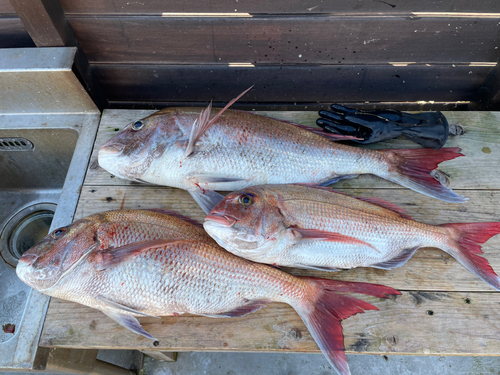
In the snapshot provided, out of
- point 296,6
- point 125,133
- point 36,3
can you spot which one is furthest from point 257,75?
point 36,3

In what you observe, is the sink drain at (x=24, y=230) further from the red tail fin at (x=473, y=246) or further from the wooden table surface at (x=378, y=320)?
the red tail fin at (x=473, y=246)

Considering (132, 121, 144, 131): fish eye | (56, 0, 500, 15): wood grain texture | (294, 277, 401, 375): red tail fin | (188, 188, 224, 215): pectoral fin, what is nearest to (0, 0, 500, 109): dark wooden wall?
(56, 0, 500, 15): wood grain texture

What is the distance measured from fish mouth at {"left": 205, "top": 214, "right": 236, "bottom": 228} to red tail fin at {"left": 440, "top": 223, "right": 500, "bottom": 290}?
1.33 meters

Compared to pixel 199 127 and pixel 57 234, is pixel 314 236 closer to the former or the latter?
pixel 199 127

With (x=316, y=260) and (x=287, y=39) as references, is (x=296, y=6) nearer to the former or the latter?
(x=287, y=39)

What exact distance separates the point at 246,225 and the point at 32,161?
7.64ft

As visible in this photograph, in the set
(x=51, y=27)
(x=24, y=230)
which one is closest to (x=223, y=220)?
(x=51, y=27)

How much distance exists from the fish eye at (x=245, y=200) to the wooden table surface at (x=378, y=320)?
20.2 inches

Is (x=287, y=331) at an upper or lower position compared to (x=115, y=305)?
lower

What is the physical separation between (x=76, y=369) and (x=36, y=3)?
246 cm

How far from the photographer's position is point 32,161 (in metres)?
2.69

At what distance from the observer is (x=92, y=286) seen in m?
1.52

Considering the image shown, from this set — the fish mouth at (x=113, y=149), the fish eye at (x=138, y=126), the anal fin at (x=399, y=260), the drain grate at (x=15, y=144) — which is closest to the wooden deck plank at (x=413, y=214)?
the anal fin at (x=399, y=260)

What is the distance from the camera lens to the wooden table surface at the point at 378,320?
66.0 inches
